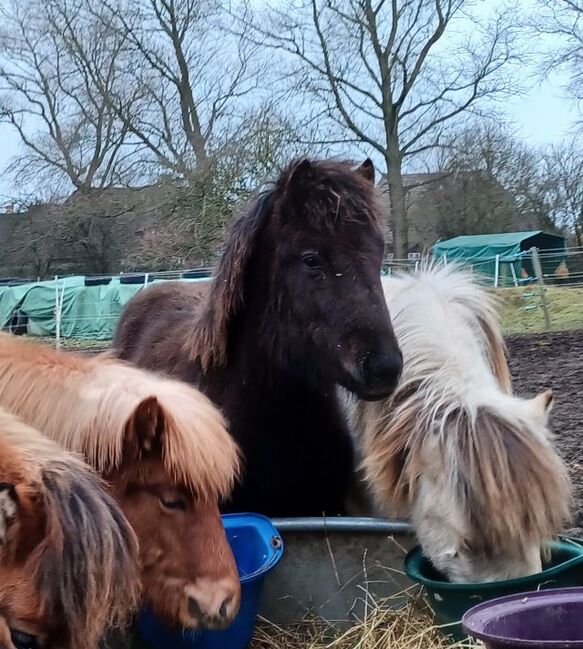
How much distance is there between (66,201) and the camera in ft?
72.0

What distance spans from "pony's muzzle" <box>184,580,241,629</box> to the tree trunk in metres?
17.6

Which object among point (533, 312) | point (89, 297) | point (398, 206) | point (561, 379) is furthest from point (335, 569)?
point (398, 206)

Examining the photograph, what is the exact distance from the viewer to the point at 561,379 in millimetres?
7695

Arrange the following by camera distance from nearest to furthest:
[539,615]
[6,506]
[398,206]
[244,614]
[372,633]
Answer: [6,506] < [539,615] < [244,614] < [372,633] < [398,206]

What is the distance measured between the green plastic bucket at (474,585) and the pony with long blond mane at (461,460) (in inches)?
3.2

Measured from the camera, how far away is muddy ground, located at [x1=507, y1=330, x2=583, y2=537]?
4.79 m

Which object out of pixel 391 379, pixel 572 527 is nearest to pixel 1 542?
pixel 391 379

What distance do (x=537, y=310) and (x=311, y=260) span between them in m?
11.9

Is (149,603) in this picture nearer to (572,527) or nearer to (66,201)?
(572,527)

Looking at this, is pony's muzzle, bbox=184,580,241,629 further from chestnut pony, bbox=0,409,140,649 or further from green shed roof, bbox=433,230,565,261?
green shed roof, bbox=433,230,565,261

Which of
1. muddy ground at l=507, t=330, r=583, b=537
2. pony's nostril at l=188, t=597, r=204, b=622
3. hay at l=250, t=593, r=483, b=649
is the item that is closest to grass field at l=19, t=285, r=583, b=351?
muddy ground at l=507, t=330, r=583, b=537

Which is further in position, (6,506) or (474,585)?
(474,585)

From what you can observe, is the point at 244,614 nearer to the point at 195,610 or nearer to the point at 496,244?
the point at 195,610

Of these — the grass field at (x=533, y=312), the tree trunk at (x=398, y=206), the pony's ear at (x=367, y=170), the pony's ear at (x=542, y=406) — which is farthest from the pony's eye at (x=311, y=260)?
the tree trunk at (x=398, y=206)
